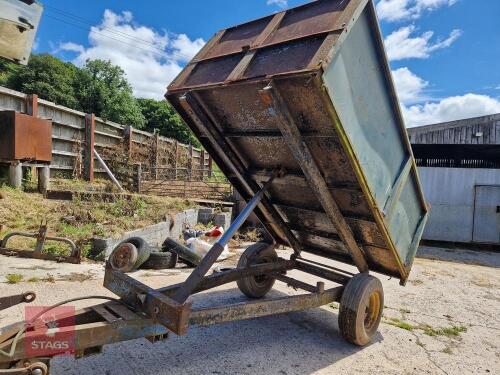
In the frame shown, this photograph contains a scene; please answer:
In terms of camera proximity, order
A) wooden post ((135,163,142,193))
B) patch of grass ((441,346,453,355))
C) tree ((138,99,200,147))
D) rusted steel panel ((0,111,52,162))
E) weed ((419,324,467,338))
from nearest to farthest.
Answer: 1. patch of grass ((441,346,453,355))
2. weed ((419,324,467,338))
3. rusted steel panel ((0,111,52,162))
4. wooden post ((135,163,142,193))
5. tree ((138,99,200,147))

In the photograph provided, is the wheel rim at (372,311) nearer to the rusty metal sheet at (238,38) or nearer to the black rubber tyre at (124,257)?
the rusty metal sheet at (238,38)

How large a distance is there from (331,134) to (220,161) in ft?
5.74

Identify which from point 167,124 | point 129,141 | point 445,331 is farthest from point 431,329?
point 167,124

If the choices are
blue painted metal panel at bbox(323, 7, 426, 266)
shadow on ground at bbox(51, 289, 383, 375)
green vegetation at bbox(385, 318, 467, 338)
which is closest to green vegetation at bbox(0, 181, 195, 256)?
shadow on ground at bbox(51, 289, 383, 375)

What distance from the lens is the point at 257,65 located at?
10.3 ft

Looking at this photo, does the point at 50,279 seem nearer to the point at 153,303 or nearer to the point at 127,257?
the point at 127,257

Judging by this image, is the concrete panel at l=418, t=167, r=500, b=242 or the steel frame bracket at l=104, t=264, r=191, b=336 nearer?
the steel frame bracket at l=104, t=264, r=191, b=336

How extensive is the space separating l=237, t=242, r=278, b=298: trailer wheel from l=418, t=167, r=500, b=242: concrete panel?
398 inches

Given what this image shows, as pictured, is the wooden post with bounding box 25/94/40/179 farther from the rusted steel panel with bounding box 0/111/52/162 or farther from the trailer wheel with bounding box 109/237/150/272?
the trailer wheel with bounding box 109/237/150/272

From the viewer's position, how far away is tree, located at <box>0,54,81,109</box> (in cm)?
3288

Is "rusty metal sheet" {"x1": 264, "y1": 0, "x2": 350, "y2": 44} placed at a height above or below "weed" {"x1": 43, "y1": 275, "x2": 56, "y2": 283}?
above

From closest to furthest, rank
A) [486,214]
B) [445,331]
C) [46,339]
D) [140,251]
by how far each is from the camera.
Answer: [46,339] → [445,331] → [140,251] → [486,214]

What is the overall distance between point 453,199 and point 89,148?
1342cm

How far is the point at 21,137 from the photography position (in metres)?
7.93
